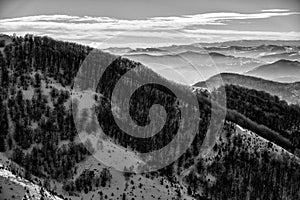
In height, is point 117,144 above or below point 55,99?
below

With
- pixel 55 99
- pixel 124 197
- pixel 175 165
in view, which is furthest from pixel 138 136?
pixel 124 197

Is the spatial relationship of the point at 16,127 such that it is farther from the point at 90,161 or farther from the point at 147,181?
the point at 147,181

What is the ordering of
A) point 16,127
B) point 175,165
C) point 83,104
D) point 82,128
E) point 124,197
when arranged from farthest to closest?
point 175,165
point 83,104
point 82,128
point 16,127
point 124,197

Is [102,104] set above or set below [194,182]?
above

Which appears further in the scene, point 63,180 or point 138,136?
point 138,136

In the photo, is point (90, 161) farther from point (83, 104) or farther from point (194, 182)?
point (194, 182)

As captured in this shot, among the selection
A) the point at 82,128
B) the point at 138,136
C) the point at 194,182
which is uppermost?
the point at 82,128

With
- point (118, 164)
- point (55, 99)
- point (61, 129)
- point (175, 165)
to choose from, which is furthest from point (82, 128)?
point (175, 165)

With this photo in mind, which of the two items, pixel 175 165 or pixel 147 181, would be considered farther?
pixel 175 165

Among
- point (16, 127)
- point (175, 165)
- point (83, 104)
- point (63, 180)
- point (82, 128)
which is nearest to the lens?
point (63, 180)
